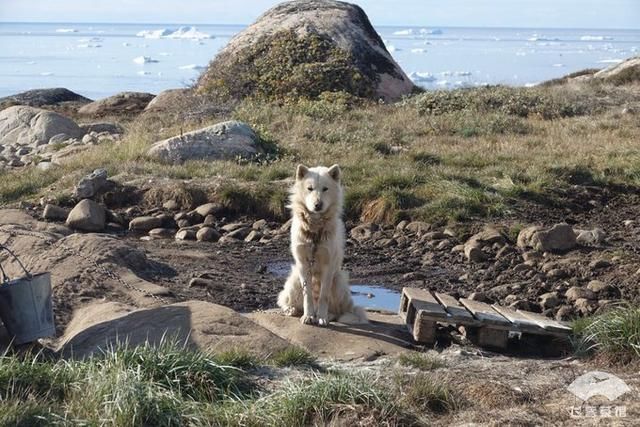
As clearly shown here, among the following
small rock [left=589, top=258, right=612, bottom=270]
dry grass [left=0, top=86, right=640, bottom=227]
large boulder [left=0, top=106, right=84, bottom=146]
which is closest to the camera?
small rock [left=589, top=258, right=612, bottom=270]

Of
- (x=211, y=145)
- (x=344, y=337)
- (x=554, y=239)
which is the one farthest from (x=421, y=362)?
(x=211, y=145)

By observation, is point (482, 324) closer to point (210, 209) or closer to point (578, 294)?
point (578, 294)

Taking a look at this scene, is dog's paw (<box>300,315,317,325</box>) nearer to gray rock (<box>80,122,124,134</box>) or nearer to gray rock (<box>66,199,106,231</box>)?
gray rock (<box>66,199,106,231</box>)

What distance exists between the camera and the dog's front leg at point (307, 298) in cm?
821

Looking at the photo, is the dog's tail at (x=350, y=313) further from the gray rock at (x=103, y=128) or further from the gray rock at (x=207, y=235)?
the gray rock at (x=103, y=128)

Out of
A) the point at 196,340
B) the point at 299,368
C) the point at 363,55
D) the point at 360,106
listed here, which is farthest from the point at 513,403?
the point at 363,55

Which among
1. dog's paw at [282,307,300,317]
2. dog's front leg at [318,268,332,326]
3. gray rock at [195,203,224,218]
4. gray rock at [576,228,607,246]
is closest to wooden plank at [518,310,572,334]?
dog's front leg at [318,268,332,326]

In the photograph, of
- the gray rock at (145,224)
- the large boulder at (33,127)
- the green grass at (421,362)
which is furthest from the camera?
the large boulder at (33,127)

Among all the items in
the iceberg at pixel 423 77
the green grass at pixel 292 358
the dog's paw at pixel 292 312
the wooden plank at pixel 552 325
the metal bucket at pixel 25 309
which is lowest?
the iceberg at pixel 423 77

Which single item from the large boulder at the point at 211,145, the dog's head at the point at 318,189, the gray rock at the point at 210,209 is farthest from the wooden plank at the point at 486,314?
the large boulder at the point at 211,145

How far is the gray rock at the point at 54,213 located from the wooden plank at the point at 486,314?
7317 mm

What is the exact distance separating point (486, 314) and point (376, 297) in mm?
2780

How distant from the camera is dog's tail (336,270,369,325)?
838cm

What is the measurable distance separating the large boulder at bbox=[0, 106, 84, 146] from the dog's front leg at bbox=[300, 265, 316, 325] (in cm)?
1376
